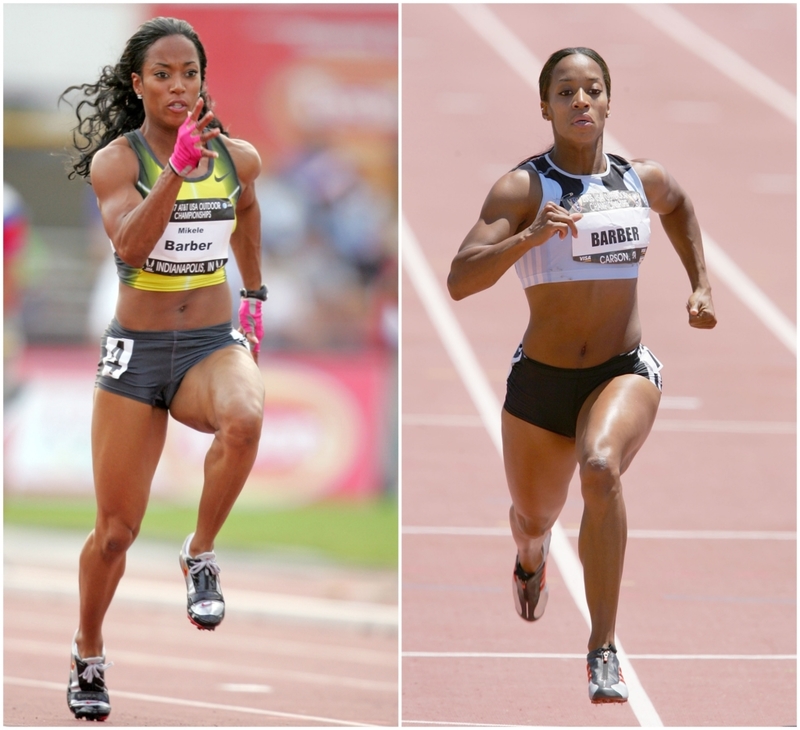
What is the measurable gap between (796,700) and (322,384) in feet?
29.0

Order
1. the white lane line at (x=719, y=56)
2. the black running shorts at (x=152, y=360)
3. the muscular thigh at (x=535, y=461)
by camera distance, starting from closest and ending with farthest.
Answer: the black running shorts at (x=152, y=360)
the muscular thigh at (x=535, y=461)
the white lane line at (x=719, y=56)

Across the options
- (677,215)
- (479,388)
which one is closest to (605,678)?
(677,215)

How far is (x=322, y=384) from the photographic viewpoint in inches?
595

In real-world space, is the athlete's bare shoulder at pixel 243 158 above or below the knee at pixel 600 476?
above

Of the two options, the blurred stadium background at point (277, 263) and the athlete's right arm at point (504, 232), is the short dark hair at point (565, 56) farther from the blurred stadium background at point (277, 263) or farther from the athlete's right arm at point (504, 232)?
the blurred stadium background at point (277, 263)

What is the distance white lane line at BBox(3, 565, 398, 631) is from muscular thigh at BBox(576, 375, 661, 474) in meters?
7.09

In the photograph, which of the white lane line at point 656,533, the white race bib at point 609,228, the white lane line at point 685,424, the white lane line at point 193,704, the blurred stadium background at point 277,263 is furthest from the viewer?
the blurred stadium background at point 277,263

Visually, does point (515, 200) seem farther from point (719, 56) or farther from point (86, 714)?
point (719, 56)

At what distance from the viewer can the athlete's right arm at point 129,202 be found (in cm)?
471

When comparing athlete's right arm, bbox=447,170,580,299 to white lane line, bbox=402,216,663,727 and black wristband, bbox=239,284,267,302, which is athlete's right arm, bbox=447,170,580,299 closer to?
black wristband, bbox=239,284,267,302

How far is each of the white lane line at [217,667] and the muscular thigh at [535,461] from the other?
4.66 meters

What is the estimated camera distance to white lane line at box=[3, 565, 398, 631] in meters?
12.4

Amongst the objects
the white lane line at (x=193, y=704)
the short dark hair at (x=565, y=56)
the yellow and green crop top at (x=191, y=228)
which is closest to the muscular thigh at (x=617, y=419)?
the short dark hair at (x=565, y=56)

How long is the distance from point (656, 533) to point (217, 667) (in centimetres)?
342
